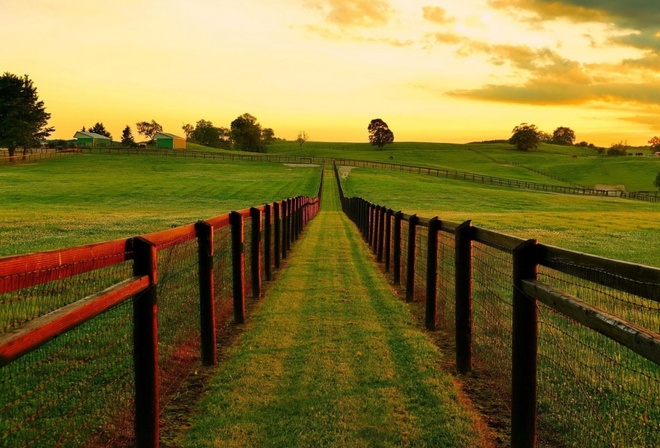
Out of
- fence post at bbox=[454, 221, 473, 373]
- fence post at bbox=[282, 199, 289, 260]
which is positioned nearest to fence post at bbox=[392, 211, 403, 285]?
fence post at bbox=[282, 199, 289, 260]

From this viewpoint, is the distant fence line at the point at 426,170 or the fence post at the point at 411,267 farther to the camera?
the distant fence line at the point at 426,170

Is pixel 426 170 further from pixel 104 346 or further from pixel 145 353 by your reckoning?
pixel 145 353

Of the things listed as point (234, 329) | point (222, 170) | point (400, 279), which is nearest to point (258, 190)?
point (222, 170)

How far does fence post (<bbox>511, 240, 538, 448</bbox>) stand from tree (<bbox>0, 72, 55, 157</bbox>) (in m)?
101

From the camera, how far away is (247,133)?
175 meters

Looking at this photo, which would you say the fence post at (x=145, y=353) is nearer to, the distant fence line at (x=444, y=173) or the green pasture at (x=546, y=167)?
the distant fence line at (x=444, y=173)

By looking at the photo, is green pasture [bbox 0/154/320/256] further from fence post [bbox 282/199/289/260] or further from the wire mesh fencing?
the wire mesh fencing

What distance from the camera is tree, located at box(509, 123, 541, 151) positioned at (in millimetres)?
182625

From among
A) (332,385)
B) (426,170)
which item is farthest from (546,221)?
(426,170)

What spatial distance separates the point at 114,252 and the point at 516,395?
130 inches

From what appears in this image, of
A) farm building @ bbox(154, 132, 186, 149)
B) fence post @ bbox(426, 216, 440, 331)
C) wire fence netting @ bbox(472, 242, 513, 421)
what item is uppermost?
farm building @ bbox(154, 132, 186, 149)

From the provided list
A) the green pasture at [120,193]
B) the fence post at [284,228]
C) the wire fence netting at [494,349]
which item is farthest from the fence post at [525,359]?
the green pasture at [120,193]

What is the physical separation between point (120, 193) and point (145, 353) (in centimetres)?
4993

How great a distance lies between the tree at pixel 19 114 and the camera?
90.1 meters
